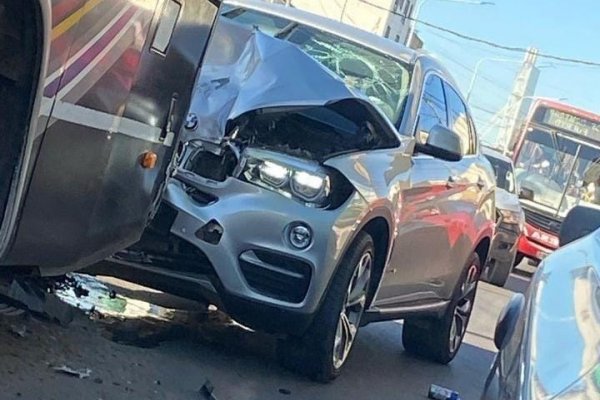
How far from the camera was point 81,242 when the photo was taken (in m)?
4.90

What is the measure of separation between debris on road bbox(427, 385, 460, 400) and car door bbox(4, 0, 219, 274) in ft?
9.54

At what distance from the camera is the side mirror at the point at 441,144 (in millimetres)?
7750

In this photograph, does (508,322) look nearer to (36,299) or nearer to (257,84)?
(36,299)

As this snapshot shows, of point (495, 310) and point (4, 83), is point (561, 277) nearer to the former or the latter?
point (4, 83)

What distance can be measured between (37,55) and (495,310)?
11.3 metres

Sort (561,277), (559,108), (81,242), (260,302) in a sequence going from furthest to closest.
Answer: (559,108) → (260,302) → (81,242) → (561,277)

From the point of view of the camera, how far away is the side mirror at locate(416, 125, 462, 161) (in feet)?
25.4

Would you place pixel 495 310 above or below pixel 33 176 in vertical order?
below

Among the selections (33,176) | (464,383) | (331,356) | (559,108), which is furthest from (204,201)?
(559,108)

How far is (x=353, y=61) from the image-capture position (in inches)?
324

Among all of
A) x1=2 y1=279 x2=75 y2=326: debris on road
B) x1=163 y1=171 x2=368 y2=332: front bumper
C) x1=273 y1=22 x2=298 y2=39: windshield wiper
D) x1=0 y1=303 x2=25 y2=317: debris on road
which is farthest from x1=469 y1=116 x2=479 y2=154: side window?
x1=2 y1=279 x2=75 y2=326: debris on road

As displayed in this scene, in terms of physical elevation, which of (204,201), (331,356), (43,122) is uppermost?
(43,122)

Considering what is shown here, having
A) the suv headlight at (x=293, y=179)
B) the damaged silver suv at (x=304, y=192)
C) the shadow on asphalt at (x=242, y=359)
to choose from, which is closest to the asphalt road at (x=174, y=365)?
the shadow on asphalt at (x=242, y=359)

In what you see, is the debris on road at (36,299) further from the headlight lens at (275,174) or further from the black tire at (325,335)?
the black tire at (325,335)
